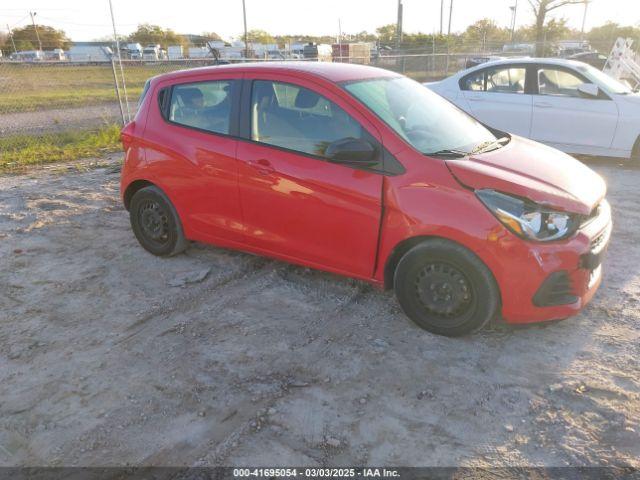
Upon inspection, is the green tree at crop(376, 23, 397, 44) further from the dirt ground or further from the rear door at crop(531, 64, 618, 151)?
the dirt ground

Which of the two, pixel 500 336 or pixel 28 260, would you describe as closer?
pixel 500 336

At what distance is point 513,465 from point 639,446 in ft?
2.18

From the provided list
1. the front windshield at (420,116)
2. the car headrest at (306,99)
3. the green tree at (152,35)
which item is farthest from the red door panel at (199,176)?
the green tree at (152,35)

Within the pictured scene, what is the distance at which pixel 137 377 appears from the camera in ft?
10.3

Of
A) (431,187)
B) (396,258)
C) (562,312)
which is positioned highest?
(431,187)

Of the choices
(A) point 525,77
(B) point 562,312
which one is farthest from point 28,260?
(A) point 525,77

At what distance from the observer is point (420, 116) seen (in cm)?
397

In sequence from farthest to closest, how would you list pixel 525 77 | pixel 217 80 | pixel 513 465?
pixel 525 77 < pixel 217 80 < pixel 513 465

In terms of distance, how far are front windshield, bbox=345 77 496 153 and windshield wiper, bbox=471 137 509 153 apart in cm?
2

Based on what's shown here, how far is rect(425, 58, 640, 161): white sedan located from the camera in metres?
7.88

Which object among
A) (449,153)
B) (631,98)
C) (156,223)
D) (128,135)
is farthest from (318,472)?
(631,98)

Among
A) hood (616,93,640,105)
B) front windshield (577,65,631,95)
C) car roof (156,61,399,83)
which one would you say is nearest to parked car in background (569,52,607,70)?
front windshield (577,65,631,95)

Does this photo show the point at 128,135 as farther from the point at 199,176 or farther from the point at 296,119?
the point at 296,119

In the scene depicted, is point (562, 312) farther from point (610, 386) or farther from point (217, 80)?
point (217, 80)
